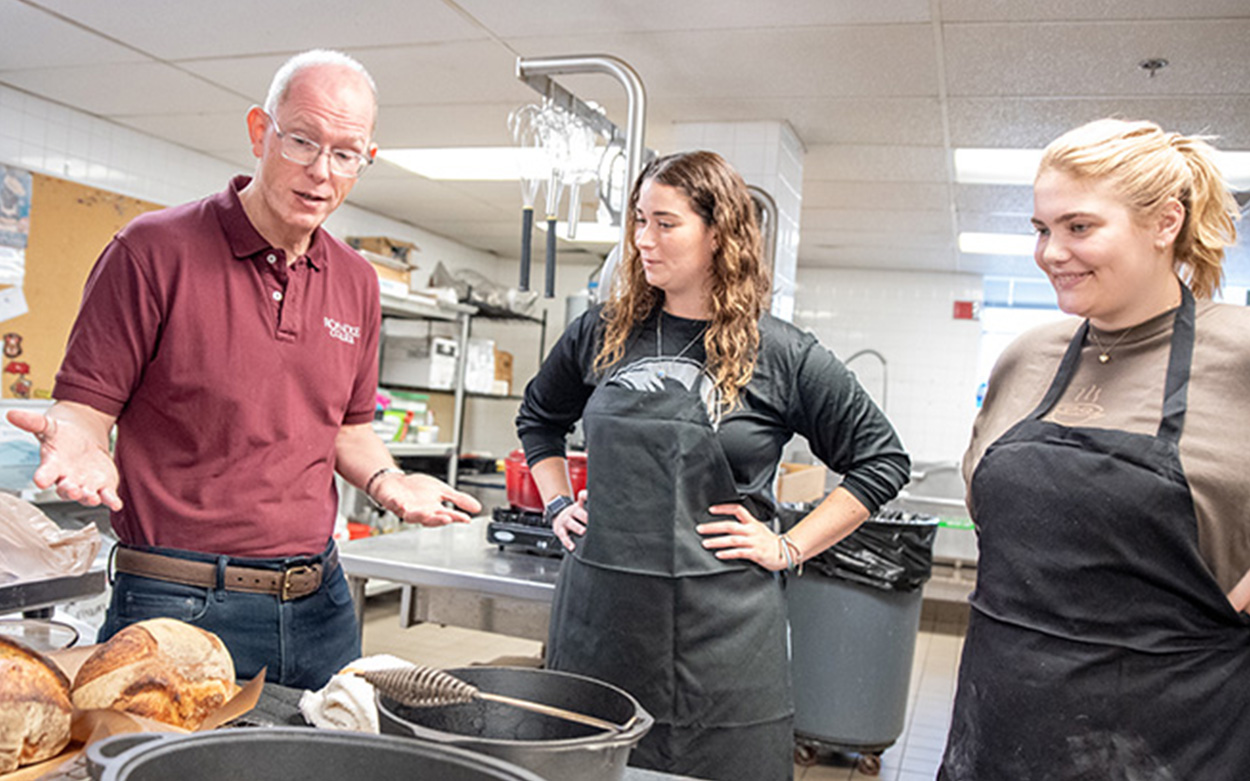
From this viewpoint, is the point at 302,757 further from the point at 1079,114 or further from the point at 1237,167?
the point at 1237,167

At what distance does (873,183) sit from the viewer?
5.02 m

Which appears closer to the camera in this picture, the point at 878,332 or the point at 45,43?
the point at 45,43

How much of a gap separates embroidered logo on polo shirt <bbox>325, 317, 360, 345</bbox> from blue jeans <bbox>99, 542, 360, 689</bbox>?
0.33 m

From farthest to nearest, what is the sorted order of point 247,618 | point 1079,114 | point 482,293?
point 482,293 < point 1079,114 < point 247,618

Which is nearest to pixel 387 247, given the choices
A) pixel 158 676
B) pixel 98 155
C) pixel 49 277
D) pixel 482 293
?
pixel 482 293

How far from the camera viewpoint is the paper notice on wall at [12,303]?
14.2 feet

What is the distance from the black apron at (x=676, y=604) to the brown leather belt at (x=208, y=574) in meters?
0.52

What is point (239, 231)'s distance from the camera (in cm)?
152

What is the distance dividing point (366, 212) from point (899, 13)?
4441 mm

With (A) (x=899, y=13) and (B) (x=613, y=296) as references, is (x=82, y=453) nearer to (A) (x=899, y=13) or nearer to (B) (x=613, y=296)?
(B) (x=613, y=296)

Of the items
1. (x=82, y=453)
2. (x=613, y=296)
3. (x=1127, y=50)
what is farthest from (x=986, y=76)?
(x=82, y=453)

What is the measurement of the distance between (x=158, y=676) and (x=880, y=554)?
2970 mm

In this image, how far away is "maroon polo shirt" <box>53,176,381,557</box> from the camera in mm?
1411

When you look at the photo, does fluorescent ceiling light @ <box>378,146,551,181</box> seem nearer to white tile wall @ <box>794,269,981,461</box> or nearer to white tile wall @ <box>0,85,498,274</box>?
white tile wall @ <box>0,85,498,274</box>
